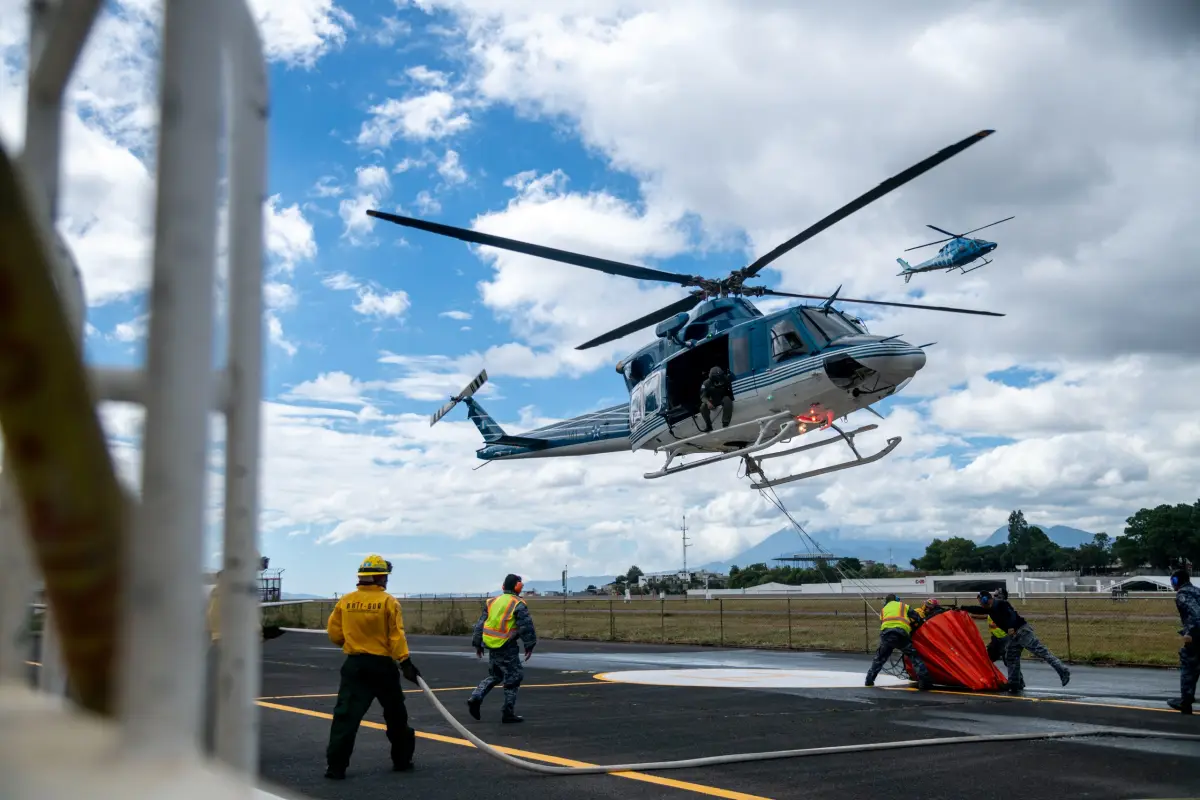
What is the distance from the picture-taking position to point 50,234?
54.0 inches

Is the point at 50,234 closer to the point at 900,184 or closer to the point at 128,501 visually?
the point at 128,501

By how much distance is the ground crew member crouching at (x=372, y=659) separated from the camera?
7590 millimetres

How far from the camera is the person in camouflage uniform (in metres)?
11.2

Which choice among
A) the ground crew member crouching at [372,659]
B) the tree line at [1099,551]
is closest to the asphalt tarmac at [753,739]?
the ground crew member crouching at [372,659]

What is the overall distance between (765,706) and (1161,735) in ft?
14.0

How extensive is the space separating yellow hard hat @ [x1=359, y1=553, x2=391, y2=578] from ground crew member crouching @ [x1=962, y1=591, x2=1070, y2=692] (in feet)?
30.1

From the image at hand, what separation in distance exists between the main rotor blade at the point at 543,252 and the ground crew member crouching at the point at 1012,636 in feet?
24.0

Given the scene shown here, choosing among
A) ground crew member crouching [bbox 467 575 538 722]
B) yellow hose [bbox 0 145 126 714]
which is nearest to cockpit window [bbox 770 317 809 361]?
ground crew member crouching [bbox 467 575 538 722]

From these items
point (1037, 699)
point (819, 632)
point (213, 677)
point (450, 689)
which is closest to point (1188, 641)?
point (1037, 699)

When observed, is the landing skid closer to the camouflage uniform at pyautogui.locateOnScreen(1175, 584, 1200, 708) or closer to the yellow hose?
the camouflage uniform at pyautogui.locateOnScreen(1175, 584, 1200, 708)

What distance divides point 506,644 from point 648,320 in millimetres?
8612

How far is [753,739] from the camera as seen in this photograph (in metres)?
9.11

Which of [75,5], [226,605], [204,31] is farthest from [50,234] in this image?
[226,605]

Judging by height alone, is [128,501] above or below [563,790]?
above
